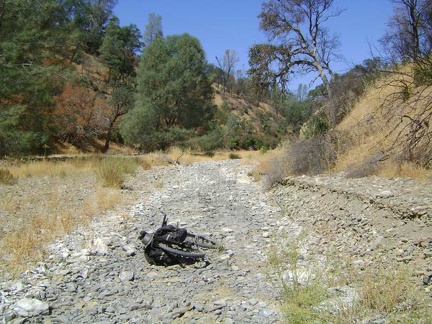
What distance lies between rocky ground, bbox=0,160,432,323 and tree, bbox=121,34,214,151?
20.7 metres

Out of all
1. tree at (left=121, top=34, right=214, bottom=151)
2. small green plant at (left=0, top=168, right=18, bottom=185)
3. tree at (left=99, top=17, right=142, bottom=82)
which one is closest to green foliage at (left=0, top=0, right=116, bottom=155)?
small green plant at (left=0, top=168, right=18, bottom=185)

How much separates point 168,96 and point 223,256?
2439 cm

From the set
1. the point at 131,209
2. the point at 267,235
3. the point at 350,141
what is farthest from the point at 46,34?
the point at 267,235

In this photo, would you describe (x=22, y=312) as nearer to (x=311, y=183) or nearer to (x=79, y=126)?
(x=311, y=183)

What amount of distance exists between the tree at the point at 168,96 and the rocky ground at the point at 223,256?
68.0ft

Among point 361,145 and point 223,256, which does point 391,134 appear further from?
point 223,256

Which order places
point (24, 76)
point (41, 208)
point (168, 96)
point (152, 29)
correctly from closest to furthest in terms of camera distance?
point (41, 208)
point (24, 76)
point (168, 96)
point (152, 29)

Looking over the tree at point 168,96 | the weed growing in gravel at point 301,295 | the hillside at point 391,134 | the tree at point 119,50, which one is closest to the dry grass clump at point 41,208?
the weed growing in gravel at point 301,295

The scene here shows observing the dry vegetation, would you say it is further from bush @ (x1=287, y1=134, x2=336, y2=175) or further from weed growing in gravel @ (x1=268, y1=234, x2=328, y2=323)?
weed growing in gravel @ (x1=268, y1=234, x2=328, y2=323)

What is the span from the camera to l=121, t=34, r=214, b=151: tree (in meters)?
28.3

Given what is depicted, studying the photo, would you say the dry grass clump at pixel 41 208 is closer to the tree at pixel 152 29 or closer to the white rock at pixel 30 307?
the white rock at pixel 30 307

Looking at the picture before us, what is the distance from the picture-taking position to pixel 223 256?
16.9 feet

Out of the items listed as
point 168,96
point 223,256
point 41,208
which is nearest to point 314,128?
point 223,256

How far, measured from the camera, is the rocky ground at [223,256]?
11.8ft
